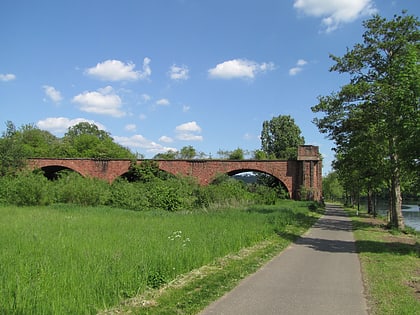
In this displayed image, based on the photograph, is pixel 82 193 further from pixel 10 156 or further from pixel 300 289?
pixel 300 289

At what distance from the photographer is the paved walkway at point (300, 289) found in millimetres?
5832

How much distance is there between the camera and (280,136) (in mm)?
76125

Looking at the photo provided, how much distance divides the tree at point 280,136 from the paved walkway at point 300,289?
Result: 6470 cm

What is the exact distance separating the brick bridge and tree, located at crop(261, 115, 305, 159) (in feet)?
86.2

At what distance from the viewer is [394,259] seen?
10.7 metres

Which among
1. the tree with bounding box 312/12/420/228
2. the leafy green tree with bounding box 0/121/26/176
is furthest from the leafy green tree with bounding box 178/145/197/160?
the tree with bounding box 312/12/420/228

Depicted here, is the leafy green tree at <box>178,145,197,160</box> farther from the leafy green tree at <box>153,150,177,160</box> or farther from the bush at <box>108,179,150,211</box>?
the bush at <box>108,179,150,211</box>

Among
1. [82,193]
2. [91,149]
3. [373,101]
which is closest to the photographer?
[373,101]

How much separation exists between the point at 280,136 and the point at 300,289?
70.5m

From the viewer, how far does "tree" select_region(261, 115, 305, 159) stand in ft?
248

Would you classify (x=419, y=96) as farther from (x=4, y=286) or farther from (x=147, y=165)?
(x=147, y=165)

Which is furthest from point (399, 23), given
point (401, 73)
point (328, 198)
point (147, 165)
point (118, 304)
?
A: point (328, 198)

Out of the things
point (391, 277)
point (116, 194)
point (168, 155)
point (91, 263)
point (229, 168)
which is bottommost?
point (391, 277)

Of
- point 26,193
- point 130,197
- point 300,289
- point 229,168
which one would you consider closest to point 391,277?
point 300,289
